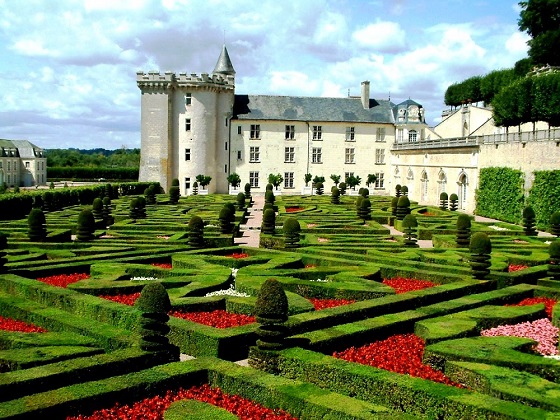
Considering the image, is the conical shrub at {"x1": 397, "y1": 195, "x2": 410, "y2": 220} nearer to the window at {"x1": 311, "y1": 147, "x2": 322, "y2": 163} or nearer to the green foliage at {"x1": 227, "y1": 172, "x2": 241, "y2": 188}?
the green foliage at {"x1": 227, "y1": 172, "x2": 241, "y2": 188}

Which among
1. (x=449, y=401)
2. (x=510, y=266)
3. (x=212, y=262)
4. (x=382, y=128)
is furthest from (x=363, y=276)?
(x=382, y=128)

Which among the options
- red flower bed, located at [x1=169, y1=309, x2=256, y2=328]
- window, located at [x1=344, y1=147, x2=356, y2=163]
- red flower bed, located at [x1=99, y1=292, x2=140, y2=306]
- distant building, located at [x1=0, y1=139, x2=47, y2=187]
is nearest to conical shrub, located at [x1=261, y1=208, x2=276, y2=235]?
red flower bed, located at [x1=99, y1=292, x2=140, y2=306]

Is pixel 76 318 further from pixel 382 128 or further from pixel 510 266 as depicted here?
pixel 382 128

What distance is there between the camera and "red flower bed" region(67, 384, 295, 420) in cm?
761

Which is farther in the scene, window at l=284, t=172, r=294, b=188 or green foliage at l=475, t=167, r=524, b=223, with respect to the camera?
window at l=284, t=172, r=294, b=188

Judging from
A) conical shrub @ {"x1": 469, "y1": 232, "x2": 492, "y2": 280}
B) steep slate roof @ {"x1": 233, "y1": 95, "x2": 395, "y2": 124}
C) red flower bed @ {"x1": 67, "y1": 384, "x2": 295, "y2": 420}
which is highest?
steep slate roof @ {"x1": 233, "y1": 95, "x2": 395, "y2": 124}

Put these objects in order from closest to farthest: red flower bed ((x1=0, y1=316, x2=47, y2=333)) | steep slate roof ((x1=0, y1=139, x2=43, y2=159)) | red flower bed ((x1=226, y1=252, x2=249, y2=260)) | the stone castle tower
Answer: red flower bed ((x1=0, y1=316, x2=47, y2=333))
red flower bed ((x1=226, y1=252, x2=249, y2=260))
the stone castle tower
steep slate roof ((x1=0, y1=139, x2=43, y2=159))

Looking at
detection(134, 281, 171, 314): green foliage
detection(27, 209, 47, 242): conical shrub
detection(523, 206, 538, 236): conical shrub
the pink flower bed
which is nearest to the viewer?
detection(134, 281, 171, 314): green foliage

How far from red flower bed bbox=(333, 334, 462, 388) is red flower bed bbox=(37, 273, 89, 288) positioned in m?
7.45

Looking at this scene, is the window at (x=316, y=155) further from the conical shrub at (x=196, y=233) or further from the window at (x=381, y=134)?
the conical shrub at (x=196, y=233)

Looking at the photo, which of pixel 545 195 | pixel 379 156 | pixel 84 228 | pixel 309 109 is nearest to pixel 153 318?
pixel 84 228

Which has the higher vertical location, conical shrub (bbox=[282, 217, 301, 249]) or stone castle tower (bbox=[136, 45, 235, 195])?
stone castle tower (bbox=[136, 45, 235, 195])

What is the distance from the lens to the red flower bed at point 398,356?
366 inches

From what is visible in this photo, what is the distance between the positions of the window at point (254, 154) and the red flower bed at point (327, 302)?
4722cm
